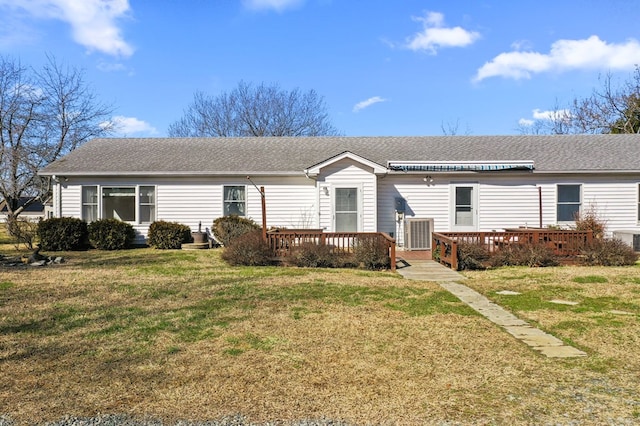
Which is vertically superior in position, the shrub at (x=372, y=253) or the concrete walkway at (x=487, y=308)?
the shrub at (x=372, y=253)

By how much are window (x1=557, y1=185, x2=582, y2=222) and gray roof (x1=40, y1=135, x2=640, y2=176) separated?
750 mm

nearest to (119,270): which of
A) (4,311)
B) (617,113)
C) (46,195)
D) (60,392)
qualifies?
(4,311)

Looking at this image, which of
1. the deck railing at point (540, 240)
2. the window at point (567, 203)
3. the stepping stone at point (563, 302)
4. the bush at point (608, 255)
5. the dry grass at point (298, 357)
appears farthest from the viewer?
the window at point (567, 203)

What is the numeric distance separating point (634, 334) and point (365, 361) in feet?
12.1

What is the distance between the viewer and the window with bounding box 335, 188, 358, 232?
15.9 m

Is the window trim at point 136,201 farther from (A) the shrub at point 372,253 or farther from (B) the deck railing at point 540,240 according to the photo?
(B) the deck railing at point 540,240

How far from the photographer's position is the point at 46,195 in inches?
1053

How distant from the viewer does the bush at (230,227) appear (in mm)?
16328

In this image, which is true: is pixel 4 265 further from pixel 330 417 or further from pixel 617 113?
pixel 617 113

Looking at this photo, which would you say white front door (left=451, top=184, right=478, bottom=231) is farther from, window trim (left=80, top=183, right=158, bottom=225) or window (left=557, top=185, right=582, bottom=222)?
window trim (left=80, top=183, right=158, bottom=225)

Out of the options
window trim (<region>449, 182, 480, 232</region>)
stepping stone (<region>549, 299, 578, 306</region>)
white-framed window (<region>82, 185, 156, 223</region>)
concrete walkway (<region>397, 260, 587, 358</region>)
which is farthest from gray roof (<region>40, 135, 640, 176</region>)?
stepping stone (<region>549, 299, 578, 306</region>)

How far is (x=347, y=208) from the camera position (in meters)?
16.0

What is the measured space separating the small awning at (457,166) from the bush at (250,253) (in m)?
6.16

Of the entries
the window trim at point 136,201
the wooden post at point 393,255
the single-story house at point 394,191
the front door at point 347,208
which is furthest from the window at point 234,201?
the wooden post at point 393,255
